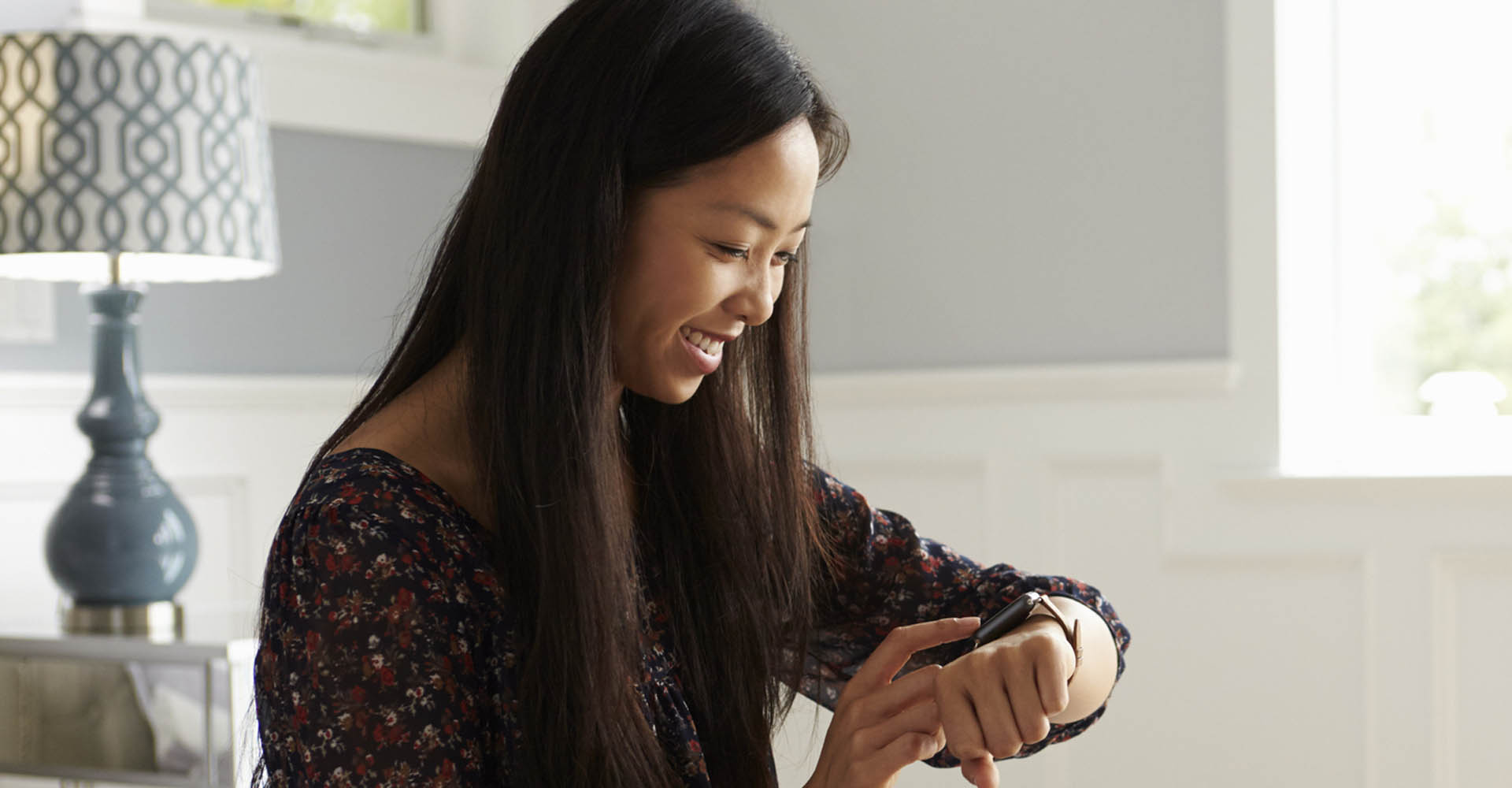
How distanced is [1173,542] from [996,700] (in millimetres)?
1546

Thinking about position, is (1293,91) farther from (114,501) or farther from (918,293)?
(114,501)

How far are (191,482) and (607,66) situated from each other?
158cm

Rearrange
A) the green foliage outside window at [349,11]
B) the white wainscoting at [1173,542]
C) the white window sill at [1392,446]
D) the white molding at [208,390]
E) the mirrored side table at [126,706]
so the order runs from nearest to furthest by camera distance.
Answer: the mirrored side table at [126,706], the white molding at [208,390], the white wainscoting at [1173,542], the white window sill at [1392,446], the green foliage outside window at [349,11]

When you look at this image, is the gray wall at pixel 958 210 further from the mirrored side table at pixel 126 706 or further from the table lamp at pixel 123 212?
the mirrored side table at pixel 126 706

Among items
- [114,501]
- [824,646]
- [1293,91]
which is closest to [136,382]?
[114,501]

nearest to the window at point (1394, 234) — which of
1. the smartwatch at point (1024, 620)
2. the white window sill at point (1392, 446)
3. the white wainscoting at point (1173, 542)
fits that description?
the white window sill at point (1392, 446)

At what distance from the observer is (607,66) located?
95 cm

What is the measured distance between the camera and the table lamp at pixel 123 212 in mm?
1730

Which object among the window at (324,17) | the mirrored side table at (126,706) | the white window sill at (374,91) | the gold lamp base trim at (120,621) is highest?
the window at (324,17)

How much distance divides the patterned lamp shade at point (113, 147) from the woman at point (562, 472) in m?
0.85

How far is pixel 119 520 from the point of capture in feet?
5.92

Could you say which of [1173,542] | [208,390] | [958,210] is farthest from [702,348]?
[958,210]

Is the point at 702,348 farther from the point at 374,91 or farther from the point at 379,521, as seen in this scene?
the point at 374,91

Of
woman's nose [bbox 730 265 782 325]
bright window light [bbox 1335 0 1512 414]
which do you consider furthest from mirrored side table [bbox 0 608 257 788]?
bright window light [bbox 1335 0 1512 414]
